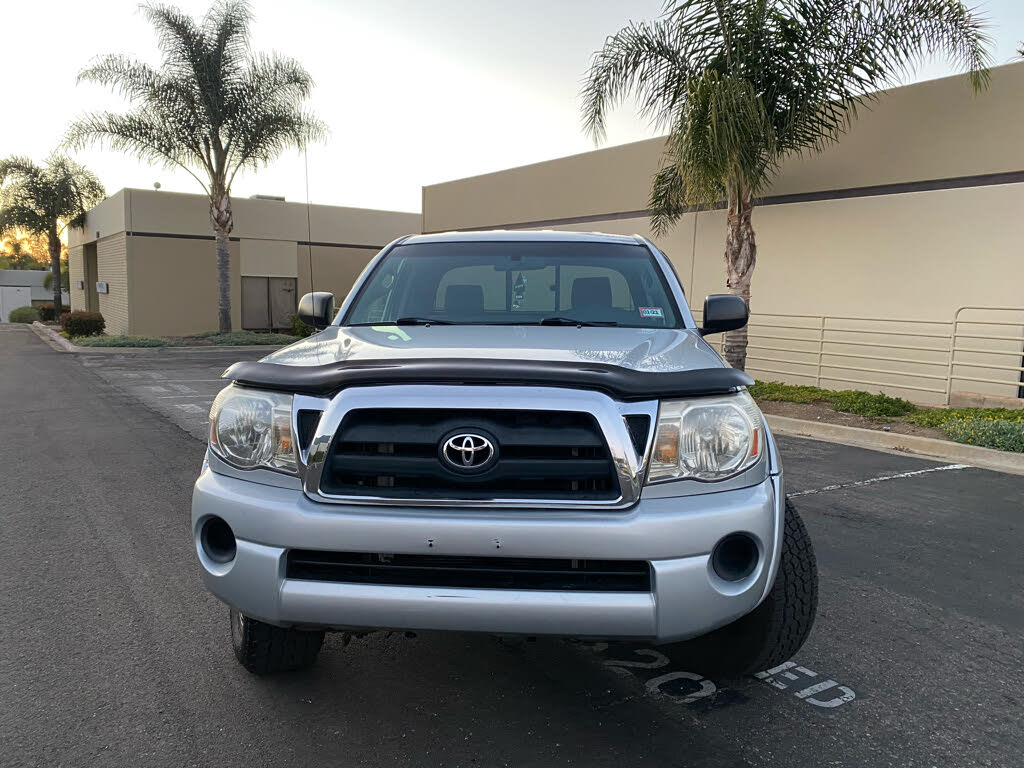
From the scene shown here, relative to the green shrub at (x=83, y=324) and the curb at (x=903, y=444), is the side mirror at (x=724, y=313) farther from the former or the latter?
the green shrub at (x=83, y=324)

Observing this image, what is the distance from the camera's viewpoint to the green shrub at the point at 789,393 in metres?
11.5

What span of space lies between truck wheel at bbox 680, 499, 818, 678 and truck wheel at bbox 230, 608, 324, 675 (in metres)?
1.54

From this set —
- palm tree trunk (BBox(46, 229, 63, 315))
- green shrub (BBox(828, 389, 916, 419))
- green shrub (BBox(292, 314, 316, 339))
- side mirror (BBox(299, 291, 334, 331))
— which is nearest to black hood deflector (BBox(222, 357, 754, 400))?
side mirror (BBox(299, 291, 334, 331))

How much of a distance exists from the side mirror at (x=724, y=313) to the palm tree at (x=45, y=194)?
36457 millimetres

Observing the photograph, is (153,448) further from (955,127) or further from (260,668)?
(955,127)

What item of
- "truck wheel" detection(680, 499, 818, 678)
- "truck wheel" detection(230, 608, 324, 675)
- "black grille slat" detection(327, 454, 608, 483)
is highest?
"black grille slat" detection(327, 454, 608, 483)

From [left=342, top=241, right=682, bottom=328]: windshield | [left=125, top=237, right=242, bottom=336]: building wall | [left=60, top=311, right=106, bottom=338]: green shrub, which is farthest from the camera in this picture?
[left=125, top=237, right=242, bottom=336]: building wall

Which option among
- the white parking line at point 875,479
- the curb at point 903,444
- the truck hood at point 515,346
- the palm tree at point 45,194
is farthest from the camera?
the palm tree at point 45,194

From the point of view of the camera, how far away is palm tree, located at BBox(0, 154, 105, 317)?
108ft

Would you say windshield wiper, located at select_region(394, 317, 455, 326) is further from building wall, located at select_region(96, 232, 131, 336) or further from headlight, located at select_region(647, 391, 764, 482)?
building wall, located at select_region(96, 232, 131, 336)

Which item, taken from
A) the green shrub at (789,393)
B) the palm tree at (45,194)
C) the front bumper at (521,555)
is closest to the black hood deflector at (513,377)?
the front bumper at (521,555)

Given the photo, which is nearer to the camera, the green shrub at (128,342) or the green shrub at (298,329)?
the green shrub at (128,342)

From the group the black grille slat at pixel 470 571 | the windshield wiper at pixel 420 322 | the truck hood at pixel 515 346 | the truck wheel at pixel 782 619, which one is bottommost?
the truck wheel at pixel 782 619

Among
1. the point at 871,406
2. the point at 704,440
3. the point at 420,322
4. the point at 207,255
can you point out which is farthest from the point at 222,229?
the point at 704,440
